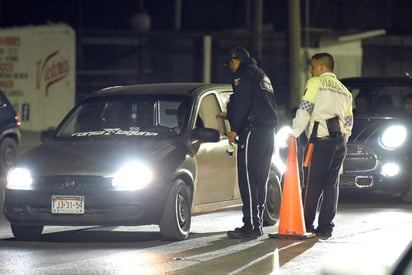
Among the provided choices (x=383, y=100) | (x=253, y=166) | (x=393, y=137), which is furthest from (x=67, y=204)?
(x=383, y=100)

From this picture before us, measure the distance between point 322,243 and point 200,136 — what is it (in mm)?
1520

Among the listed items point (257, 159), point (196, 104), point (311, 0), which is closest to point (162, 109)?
point (196, 104)

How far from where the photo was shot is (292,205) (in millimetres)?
11695

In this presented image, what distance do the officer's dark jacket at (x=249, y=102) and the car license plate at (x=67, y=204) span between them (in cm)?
157

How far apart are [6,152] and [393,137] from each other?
645cm

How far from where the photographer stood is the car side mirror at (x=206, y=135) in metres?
12.1

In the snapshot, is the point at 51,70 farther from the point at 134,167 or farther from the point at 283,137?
the point at 134,167

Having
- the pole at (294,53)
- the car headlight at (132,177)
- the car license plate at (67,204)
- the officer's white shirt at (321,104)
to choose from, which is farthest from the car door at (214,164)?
the pole at (294,53)

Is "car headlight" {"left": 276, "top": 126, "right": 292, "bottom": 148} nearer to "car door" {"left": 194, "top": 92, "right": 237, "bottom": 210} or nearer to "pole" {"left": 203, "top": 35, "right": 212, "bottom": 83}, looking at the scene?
"car door" {"left": 194, "top": 92, "right": 237, "bottom": 210}

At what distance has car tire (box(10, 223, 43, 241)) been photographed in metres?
11.8

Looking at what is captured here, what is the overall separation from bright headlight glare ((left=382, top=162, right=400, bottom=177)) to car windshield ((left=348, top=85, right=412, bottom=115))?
89 cm

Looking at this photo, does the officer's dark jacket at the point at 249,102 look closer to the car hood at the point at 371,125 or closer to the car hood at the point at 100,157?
the car hood at the point at 100,157

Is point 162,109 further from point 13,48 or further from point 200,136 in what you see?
point 13,48

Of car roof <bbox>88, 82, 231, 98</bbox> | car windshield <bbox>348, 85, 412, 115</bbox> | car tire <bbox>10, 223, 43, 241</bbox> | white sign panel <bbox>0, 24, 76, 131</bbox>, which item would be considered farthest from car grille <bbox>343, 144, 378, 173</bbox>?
white sign panel <bbox>0, 24, 76, 131</bbox>
